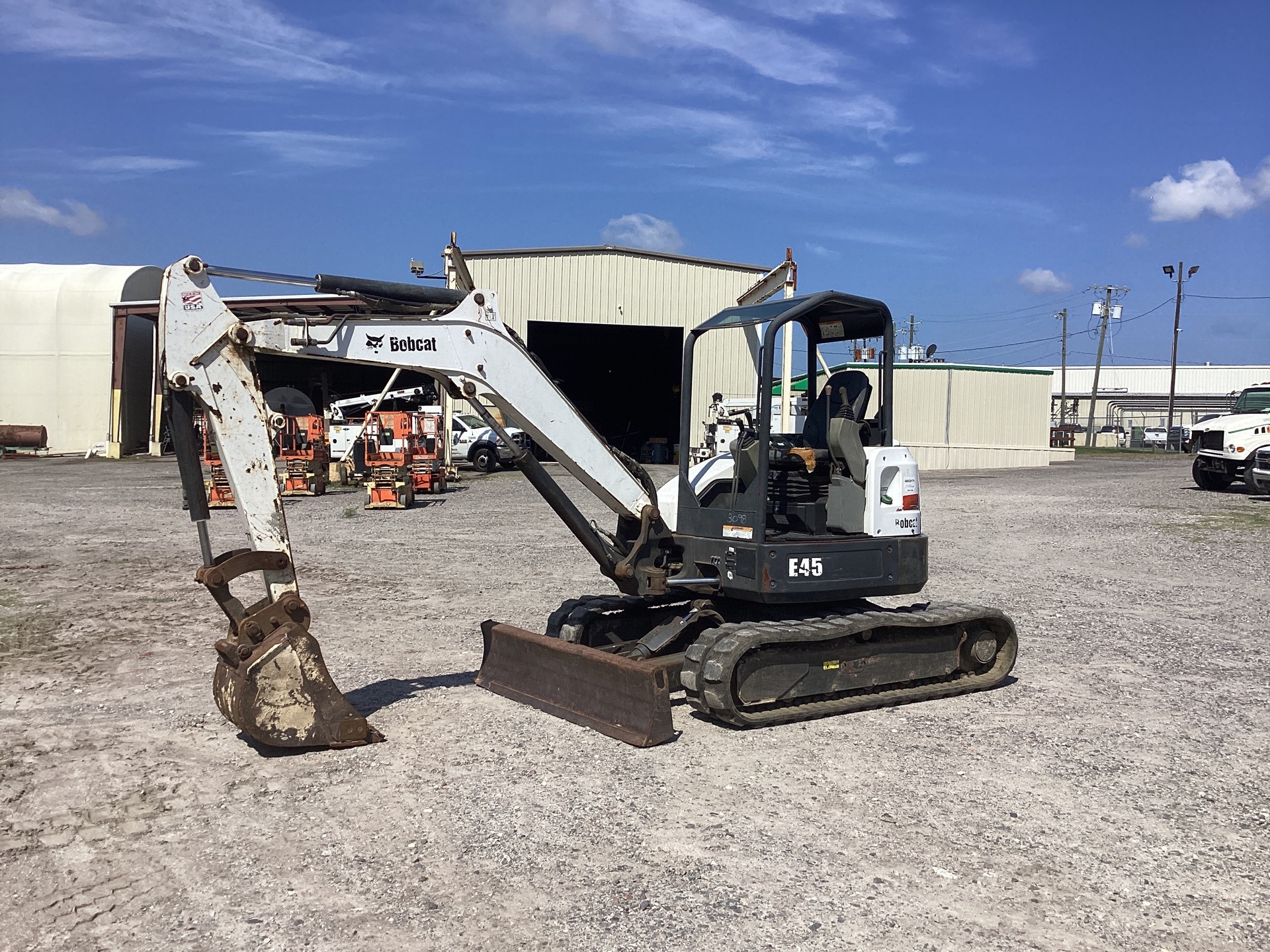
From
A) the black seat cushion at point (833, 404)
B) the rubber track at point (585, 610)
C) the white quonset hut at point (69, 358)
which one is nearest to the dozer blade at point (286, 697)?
the rubber track at point (585, 610)

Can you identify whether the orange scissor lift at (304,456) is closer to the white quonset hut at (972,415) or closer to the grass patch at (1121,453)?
the white quonset hut at (972,415)

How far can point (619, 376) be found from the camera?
4909 centimetres

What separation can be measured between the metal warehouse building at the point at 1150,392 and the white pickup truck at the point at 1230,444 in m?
55.1

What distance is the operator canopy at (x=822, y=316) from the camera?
7.15 meters

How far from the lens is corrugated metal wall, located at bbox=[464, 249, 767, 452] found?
3481cm

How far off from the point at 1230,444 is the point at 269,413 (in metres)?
23.3

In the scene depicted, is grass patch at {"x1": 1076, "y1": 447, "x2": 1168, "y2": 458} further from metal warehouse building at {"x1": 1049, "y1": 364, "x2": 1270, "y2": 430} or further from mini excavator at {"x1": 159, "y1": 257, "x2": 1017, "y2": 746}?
mini excavator at {"x1": 159, "y1": 257, "x2": 1017, "y2": 746}

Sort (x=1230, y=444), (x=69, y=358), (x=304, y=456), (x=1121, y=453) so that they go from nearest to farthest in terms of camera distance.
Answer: (x=304, y=456) < (x=1230, y=444) < (x=69, y=358) < (x=1121, y=453)

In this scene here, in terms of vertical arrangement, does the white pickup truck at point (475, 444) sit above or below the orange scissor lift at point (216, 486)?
above

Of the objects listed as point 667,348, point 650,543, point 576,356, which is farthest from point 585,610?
point 576,356

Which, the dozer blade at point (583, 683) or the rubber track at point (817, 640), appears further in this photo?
the rubber track at point (817, 640)

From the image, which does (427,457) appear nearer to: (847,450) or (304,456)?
(304,456)

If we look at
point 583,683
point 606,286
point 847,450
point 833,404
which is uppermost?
point 606,286

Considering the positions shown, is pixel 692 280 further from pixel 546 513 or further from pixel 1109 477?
pixel 546 513
